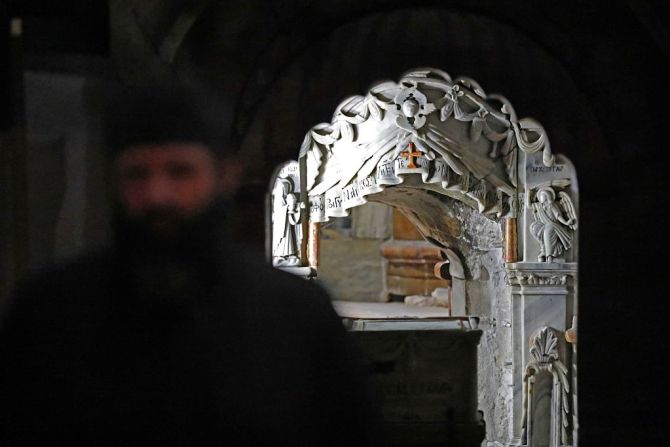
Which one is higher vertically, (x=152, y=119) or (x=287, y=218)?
(x=152, y=119)

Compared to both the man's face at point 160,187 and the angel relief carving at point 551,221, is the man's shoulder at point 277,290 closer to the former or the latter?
the man's face at point 160,187

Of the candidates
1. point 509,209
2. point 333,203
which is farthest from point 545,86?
point 509,209

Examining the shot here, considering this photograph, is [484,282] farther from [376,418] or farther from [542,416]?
[376,418]

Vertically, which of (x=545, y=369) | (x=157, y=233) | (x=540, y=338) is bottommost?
(x=545, y=369)

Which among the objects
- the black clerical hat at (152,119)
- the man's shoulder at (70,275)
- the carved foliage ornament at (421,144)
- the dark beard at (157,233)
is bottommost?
the man's shoulder at (70,275)

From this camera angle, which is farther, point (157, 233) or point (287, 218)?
point (287, 218)

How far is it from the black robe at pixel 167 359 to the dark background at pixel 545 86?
6.9 inches

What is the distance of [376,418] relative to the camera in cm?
Result: 131

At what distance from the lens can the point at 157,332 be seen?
1193mm

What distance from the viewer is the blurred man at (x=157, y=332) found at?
45.9 inches

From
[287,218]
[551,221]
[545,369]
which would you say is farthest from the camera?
[545,369]

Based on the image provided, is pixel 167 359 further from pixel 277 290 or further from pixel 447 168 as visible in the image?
pixel 447 168

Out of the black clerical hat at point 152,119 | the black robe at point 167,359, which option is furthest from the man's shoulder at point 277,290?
the black clerical hat at point 152,119

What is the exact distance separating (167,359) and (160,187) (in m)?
0.29
